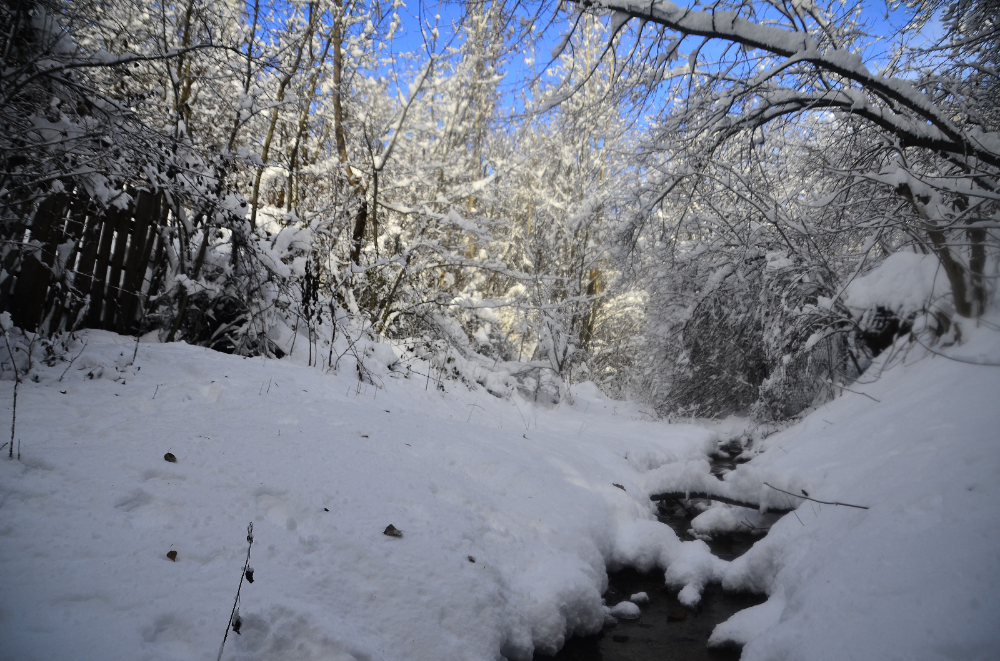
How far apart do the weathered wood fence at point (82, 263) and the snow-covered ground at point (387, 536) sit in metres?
0.33

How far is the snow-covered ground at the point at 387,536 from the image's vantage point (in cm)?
139

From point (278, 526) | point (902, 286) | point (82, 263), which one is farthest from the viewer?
point (902, 286)

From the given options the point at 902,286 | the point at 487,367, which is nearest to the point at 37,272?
the point at 487,367

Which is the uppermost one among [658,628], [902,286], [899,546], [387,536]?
[902,286]

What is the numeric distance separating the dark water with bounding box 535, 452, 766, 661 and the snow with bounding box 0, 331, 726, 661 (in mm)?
86

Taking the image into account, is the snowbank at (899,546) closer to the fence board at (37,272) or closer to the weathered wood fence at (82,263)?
the weathered wood fence at (82,263)

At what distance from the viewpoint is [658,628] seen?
8.11 feet

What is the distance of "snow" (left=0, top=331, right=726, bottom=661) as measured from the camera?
4.36ft

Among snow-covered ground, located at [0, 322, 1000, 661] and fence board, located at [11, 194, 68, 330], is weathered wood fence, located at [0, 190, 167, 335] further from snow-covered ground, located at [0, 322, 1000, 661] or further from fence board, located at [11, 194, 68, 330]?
snow-covered ground, located at [0, 322, 1000, 661]

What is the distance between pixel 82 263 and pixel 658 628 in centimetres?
439

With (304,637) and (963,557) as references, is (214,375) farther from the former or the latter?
(963,557)

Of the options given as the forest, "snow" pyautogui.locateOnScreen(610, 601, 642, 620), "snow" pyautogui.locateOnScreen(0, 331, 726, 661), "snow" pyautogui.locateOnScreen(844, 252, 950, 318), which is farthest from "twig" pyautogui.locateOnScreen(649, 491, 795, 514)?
A: "snow" pyautogui.locateOnScreen(844, 252, 950, 318)

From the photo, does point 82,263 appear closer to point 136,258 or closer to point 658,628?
point 136,258

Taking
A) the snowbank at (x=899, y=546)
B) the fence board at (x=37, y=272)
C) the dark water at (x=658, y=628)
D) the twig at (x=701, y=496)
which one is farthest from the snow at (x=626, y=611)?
the fence board at (x=37, y=272)
